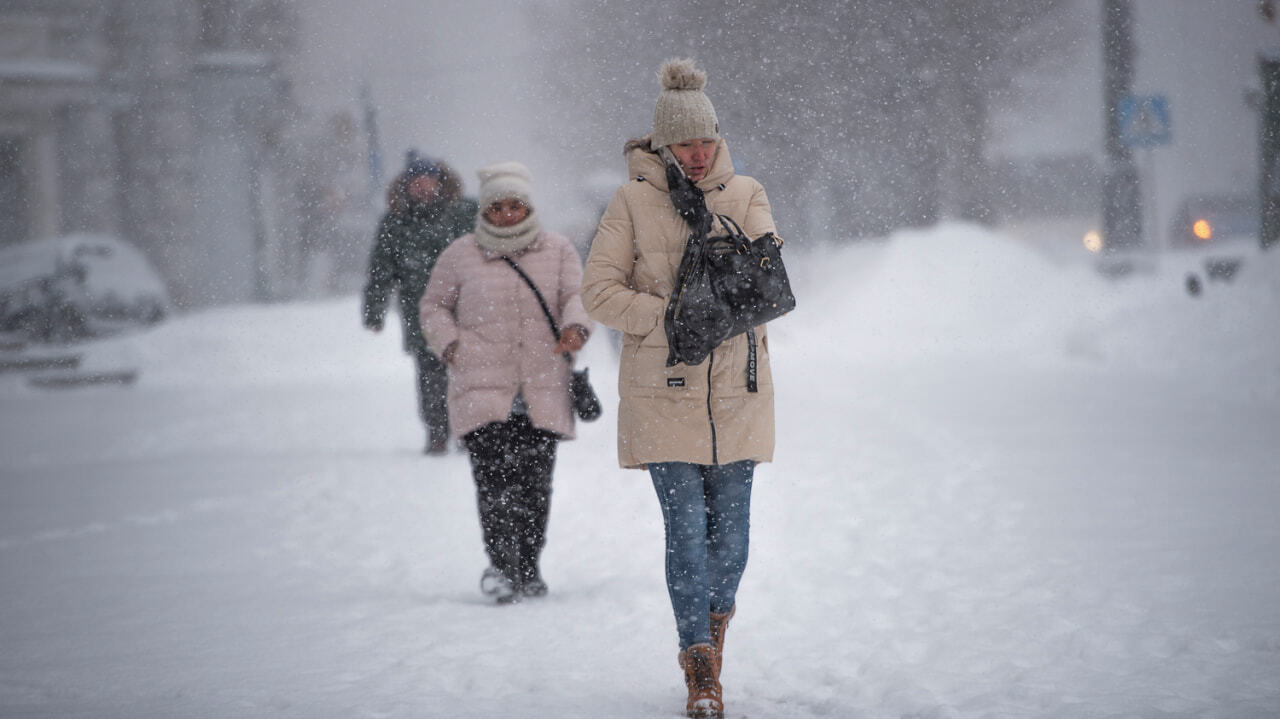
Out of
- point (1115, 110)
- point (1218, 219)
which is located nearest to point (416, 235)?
point (1115, 110)

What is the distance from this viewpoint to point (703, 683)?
291 centimetres

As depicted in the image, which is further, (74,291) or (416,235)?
(74,291)

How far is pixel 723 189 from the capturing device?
9.76 feet

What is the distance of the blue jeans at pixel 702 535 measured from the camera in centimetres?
298

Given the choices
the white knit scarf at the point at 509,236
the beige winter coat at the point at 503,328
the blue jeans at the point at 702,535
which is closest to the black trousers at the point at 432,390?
the beige winter coat at the point at 503,328

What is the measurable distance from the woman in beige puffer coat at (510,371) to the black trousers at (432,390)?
2.82 meters

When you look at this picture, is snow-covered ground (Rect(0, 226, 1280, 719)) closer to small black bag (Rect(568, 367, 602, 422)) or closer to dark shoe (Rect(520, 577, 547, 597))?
dark shoe (Rect(520, 577, 547, 597))

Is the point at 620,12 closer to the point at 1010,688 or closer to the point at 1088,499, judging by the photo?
the point at 1088,499

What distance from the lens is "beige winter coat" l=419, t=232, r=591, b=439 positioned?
167 inches

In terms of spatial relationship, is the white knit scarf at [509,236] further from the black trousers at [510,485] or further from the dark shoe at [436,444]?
the dark shoe at [436,444]

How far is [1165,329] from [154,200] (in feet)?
61.9

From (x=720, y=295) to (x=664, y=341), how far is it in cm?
21

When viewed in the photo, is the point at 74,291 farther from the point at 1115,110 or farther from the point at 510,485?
the point at 510,485

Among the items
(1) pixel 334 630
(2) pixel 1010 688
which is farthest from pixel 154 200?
(2) pixel 1010 688
